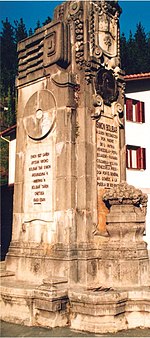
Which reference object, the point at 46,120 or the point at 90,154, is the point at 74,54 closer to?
the point at 46,120

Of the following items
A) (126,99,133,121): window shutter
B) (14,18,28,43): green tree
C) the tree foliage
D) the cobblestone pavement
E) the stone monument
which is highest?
(14,18,28,43): green tree

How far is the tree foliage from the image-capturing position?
37.5m

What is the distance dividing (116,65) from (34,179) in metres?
3.51

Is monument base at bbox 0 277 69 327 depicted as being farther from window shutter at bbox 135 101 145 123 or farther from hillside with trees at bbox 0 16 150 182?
hillside with trees at bbox 0 16 150 182

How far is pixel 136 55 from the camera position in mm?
39094

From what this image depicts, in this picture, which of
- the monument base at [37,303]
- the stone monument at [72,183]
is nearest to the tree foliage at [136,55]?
the stone monument at [72,183]

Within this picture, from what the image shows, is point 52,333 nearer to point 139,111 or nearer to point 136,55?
point 139,111

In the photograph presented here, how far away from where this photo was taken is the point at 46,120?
30.0 feet

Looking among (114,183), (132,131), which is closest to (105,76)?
(114,183)

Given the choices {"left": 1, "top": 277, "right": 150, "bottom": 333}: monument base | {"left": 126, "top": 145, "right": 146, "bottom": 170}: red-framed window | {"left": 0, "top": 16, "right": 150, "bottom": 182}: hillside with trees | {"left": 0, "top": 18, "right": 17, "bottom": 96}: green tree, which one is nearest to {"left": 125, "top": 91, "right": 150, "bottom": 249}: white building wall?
{"left": 126, "top": 145, "right": 146, "bottom": 170}: red-framed window

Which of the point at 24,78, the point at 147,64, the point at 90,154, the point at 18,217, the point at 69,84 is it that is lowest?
the point at 18,217

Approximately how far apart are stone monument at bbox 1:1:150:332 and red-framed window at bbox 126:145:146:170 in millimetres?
13404

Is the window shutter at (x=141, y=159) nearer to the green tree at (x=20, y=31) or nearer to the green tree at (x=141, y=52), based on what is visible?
the green tree at (x=141, y=52)

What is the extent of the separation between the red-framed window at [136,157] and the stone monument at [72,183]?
13404 mm
